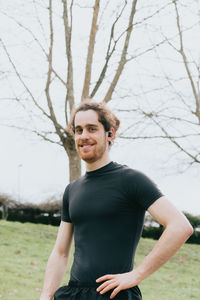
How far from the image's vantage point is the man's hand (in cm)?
224

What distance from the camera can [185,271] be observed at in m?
11.6

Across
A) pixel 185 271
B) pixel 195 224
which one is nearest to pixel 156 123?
pixel 185 271

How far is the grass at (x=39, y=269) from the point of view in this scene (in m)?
7.38

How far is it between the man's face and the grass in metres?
4.77

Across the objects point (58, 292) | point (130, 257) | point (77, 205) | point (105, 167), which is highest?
point (105, 167)

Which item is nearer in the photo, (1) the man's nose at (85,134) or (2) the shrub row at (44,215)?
(1) the man's nose at (85,134)

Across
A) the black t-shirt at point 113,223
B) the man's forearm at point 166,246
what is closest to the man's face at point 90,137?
the black t-shirt at point 113,223

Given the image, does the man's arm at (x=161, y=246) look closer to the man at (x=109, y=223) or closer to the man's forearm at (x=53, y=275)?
the man at (x=109, y=223)

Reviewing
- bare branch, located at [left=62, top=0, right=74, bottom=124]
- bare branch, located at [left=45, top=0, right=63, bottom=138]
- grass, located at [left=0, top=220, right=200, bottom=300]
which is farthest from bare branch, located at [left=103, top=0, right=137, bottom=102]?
grass, located at [left=0, top=220, right=200, bottom=300]

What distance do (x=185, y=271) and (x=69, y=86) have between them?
6.49 m

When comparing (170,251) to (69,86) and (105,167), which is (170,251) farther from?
(69,86)

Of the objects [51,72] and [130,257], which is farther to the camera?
[51,72]

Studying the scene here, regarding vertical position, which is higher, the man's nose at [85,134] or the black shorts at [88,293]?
the man's nose at [85,134]

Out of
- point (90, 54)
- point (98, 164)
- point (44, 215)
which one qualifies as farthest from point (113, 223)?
point (44, 215)
